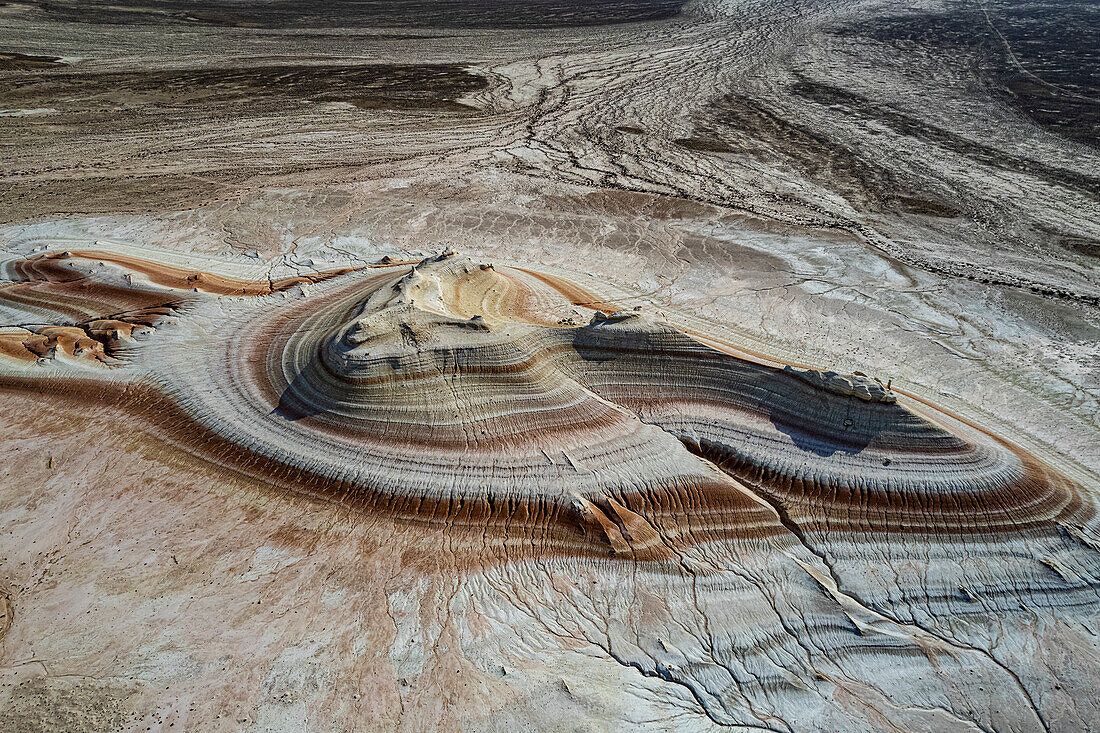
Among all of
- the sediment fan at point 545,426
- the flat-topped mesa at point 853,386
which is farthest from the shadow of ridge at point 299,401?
the flat-topped mesa at point 853,386

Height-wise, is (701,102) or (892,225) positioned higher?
(701,102)

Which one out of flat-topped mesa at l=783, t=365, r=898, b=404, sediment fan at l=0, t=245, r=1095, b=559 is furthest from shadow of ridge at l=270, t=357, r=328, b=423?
flat-topped mesa at l=783, t=365, r=898, b=404

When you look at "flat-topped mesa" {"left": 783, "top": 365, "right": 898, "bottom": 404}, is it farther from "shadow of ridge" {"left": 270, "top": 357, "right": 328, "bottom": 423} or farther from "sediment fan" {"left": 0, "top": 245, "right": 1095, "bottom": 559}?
"shadow of ridge" {"left": 270, "top": 357, "right": 328, "bottom": 423}

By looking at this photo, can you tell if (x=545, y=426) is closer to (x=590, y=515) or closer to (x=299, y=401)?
(x=590, y=515)

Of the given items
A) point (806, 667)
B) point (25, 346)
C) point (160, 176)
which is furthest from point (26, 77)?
point (806, 667)

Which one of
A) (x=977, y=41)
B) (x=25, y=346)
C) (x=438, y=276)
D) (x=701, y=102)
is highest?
(x=977, y=41)

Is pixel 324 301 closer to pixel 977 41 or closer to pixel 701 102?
pixel 701 102

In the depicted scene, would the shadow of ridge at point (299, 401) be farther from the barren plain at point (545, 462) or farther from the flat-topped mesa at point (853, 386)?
the flat-topped mesa at point (853, 386)
